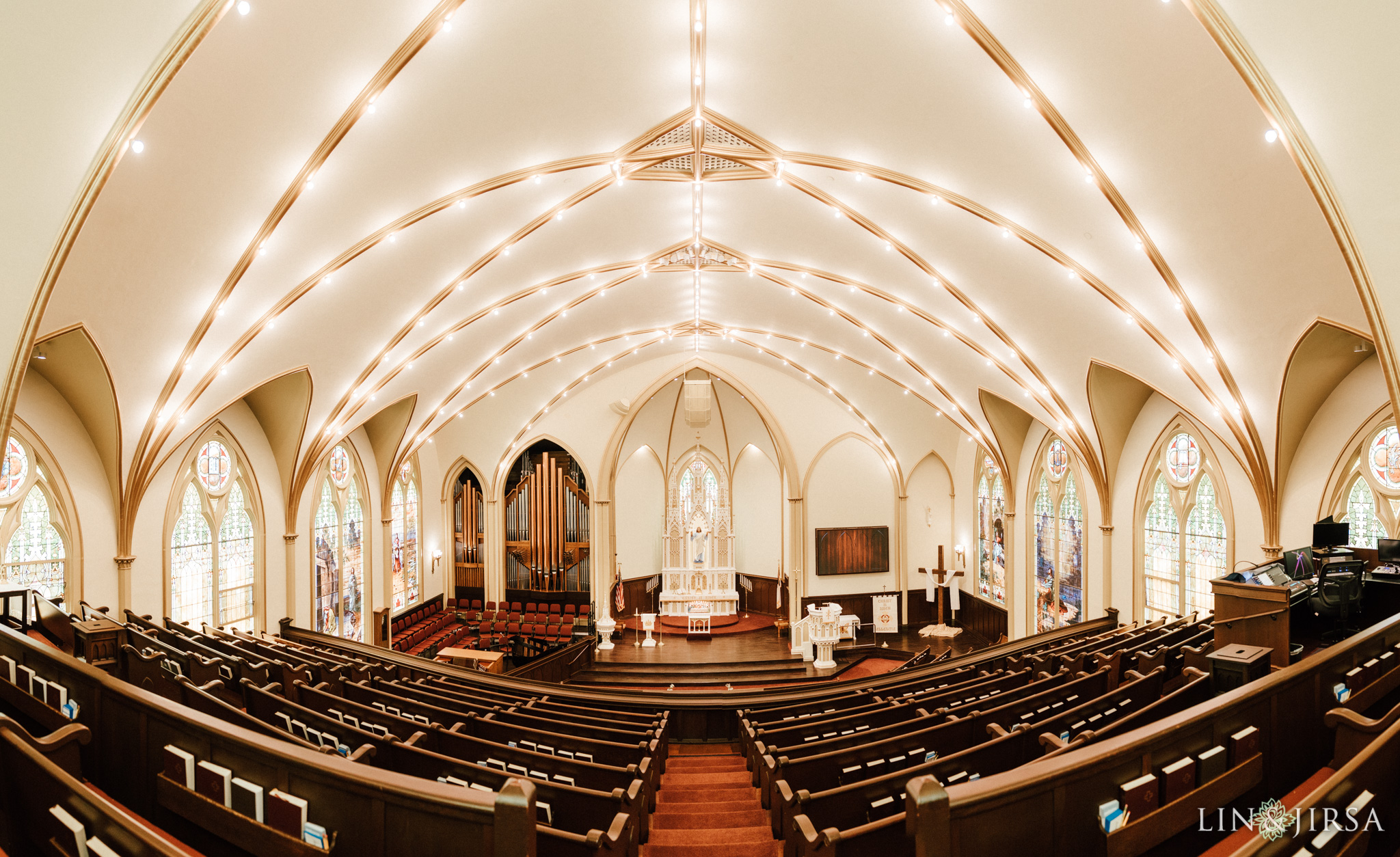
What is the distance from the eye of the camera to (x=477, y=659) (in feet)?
44.4

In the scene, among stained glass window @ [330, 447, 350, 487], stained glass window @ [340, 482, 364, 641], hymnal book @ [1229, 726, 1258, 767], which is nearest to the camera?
hymnal book @ [1229, 726, 1258, 767]

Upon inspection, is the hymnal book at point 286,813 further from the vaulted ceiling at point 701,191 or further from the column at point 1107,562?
the column at point 1107,562

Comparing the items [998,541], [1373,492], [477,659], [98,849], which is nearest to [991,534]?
[998,541]

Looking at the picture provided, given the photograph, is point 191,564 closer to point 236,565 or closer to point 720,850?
point 236,565

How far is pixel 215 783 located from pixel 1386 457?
492 inches

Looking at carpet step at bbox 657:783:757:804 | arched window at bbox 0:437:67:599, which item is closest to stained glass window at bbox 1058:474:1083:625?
carpet step at bbox 657:783:757:804

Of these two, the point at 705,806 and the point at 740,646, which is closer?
the point at 705,806

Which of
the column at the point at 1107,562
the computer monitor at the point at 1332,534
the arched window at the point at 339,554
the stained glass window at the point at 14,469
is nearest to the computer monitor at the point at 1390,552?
the computer monitor at the point at 1332,534

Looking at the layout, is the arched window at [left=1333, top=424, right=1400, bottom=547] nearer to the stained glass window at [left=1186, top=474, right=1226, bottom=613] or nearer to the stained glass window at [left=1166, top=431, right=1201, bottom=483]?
the stained glass window at [left=1186, top=474, right=1226, bottom=613]

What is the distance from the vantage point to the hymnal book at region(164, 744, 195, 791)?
8.62ft

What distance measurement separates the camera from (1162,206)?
702 cm

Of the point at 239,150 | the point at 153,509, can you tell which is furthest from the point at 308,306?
the point at 153,509

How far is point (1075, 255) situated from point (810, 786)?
773 cm

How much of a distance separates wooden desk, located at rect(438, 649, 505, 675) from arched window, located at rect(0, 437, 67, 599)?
6318 mm
